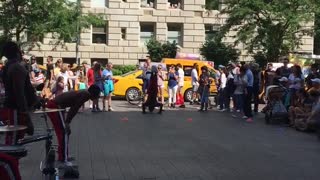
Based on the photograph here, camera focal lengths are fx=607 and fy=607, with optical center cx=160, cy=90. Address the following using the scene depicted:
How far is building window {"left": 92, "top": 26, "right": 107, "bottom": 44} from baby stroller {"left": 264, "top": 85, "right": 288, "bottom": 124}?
29.4 metres

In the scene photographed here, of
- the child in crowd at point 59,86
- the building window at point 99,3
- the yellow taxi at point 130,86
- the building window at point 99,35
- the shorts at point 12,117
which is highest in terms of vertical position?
the building window at point 99,3

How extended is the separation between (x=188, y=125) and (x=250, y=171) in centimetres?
716

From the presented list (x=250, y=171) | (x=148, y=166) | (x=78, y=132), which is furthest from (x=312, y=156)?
(x=78, y=132)

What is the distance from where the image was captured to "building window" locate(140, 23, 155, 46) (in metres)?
46.7

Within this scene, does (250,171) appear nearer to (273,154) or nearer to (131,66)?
(273,154)

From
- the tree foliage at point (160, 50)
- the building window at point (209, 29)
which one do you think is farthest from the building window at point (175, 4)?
the tree foliage at point (160, 50)

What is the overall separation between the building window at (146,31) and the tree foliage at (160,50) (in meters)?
3.08

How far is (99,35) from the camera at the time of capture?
45.9 metres

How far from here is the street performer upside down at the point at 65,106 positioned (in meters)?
8.84

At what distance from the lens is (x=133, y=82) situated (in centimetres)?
2711

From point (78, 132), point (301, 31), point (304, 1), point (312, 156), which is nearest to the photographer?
point (312, 156)

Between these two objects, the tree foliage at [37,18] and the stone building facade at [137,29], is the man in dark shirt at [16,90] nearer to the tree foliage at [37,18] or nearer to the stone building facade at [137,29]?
the tree foliage at [37,18]

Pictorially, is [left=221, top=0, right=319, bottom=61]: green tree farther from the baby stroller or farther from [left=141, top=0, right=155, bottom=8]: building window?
the baby stroller

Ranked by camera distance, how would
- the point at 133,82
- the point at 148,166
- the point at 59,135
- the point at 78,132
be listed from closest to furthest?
the point at 59,135
the point at 148,166
the point at 78,132
the point at 133,82
